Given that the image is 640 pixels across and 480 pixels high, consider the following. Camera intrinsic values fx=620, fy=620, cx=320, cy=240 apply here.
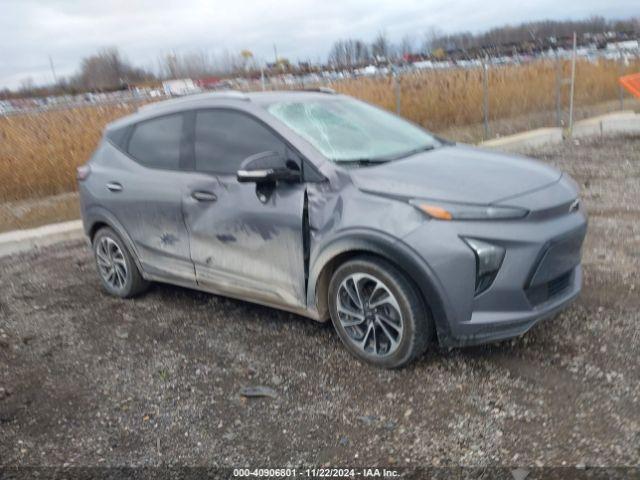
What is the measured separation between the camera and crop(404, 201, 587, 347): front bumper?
338cm

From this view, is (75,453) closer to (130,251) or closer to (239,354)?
(239,354)

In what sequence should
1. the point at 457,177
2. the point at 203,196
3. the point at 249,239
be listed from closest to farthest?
the point at 457,177, the point at 249,239, the point at 203,196

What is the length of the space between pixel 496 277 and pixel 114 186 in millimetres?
3309

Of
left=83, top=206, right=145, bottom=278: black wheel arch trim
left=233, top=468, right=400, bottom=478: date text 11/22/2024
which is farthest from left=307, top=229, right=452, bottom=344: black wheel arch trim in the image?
left=83, top=206, right=145, bottom=278: black wheel arch trim

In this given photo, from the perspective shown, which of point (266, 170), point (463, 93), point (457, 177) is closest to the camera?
point (457, 177)

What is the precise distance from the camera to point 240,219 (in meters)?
4.23

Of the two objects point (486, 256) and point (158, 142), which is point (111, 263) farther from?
point (486, 256)

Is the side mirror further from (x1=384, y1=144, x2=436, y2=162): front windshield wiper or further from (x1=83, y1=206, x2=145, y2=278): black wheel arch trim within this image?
(x1=83, y1=206, x2=145, y2=278): black wheel arch trim

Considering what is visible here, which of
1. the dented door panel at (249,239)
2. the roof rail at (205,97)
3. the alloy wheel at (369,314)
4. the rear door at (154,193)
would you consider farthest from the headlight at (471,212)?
the rear door at (154,193)

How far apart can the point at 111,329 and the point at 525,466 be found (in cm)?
334

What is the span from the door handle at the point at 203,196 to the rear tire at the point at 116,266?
3.79 feet

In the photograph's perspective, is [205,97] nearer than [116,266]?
Yes

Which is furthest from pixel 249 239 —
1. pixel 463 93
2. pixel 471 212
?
pixel 463 93

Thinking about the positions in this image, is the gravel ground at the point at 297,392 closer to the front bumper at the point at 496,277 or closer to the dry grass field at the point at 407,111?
the front bumper at the point at 496,277
